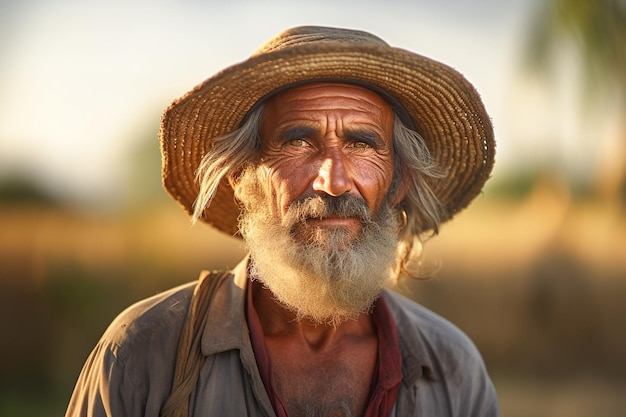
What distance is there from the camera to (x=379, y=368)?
296 cm

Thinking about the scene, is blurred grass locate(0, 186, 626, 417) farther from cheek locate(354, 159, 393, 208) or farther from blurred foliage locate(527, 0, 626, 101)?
cheek locate(354, 159, 393, 208)

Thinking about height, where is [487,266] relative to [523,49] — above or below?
below

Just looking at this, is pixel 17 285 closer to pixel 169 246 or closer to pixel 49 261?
pixel 49 261

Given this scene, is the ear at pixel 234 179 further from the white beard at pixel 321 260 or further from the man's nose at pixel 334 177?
the man's nose at pixel 334 177

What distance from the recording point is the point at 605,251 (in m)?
7.39

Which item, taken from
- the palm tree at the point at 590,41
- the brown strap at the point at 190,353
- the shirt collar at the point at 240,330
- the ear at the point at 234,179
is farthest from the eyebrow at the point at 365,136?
the palm tree at the point at 590,41

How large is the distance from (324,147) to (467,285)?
5.12 meters

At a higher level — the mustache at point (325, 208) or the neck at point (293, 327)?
the mustache at point (325, 208)

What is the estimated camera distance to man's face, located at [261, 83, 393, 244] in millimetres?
2873

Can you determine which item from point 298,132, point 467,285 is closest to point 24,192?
point 467,285

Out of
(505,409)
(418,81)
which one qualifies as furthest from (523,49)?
(418,81)

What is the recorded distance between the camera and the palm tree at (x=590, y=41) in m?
7.21

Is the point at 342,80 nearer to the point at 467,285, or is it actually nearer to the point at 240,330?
the point at 240,330

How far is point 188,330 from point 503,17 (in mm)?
5299
